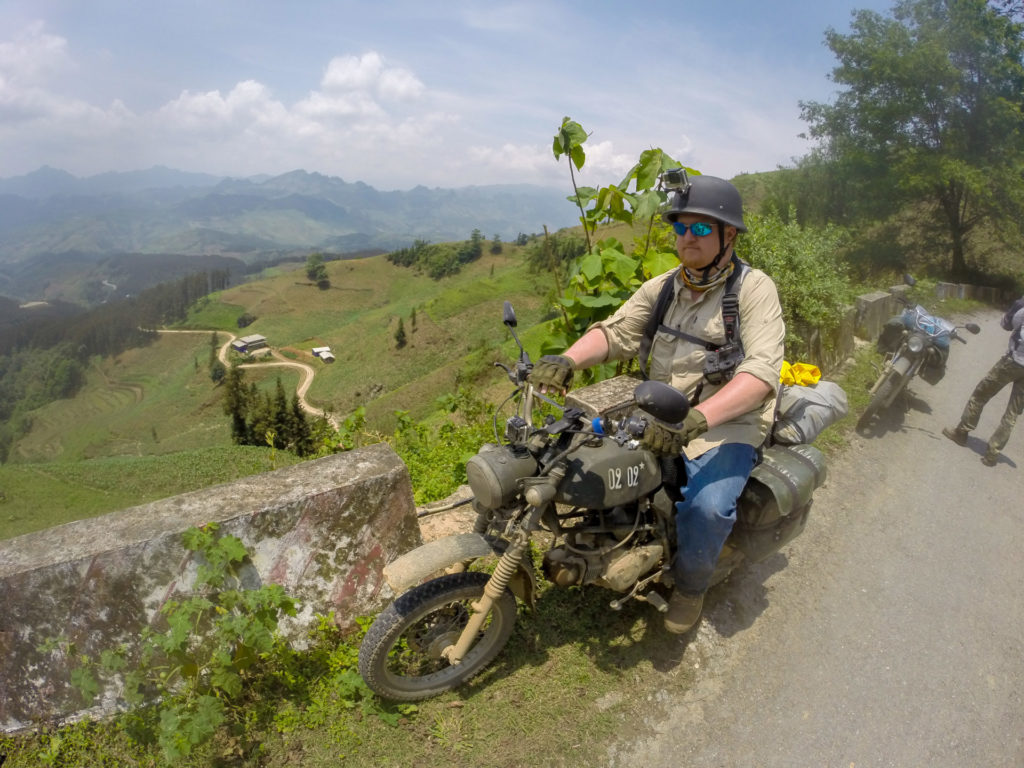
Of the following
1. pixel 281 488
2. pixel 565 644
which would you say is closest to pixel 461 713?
pixel 565 644

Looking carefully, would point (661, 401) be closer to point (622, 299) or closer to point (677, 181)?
point (677, 181)

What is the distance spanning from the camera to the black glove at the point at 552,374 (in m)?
2.98

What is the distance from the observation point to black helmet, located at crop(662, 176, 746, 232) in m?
3.04

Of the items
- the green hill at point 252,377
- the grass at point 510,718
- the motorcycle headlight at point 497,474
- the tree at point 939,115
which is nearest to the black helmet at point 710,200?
the motorcycle headlight at point 497,474

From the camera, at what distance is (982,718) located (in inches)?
130

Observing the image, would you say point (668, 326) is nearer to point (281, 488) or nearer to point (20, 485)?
point (281, 488)

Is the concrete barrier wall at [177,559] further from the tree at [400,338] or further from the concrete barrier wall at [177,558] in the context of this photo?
the tree at [400,338]

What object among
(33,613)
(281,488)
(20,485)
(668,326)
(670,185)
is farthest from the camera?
(20,485)

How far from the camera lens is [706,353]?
329 cm

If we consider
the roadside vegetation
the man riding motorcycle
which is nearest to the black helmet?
the man riding motorcycle

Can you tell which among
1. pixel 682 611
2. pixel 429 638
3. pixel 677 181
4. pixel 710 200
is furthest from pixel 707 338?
→ pixel 429 638

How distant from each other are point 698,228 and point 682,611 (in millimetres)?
2306

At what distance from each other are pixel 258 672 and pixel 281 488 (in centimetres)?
100

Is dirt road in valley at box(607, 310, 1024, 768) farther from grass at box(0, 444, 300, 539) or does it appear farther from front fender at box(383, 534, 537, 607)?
grass at box(0, 444, 300, 539)
